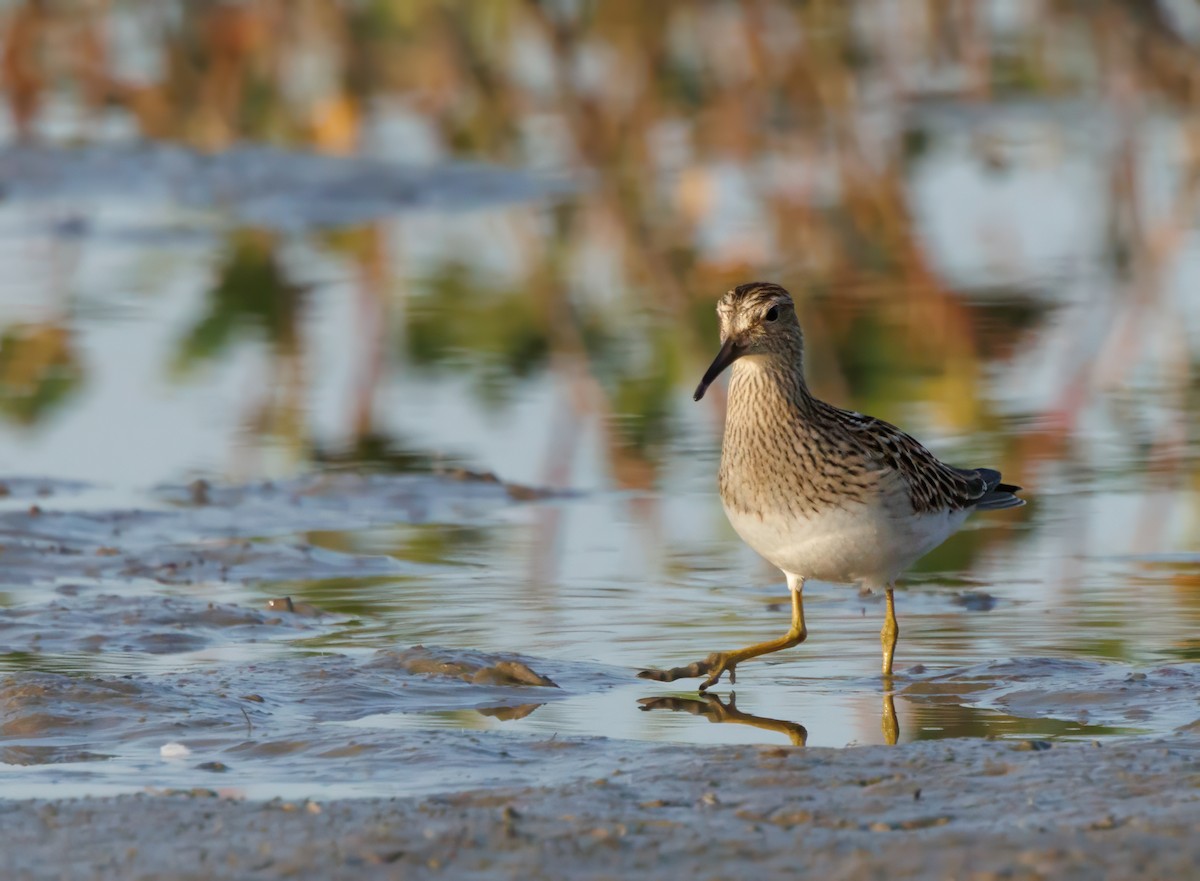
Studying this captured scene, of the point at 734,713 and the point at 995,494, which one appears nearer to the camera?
the point at 734,713

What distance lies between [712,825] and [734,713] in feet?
4.64

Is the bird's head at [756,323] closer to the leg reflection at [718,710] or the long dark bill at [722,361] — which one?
the long dark bill at [722,361]

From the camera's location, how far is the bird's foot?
6648 mm

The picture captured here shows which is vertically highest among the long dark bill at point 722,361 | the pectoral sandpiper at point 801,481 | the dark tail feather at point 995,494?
the long dark bill at point 722,361

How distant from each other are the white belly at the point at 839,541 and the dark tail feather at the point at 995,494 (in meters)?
0.76

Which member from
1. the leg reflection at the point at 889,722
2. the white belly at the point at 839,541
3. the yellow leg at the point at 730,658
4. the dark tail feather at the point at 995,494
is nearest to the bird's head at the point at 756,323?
the white belly at the point at 839,541

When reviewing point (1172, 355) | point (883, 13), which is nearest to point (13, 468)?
point (1172, 355)

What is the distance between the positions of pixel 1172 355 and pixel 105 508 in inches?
226

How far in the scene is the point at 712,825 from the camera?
5.04m

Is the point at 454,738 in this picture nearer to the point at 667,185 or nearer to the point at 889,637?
the point at 889,637

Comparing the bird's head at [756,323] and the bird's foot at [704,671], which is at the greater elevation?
the bird's head at [756,323]

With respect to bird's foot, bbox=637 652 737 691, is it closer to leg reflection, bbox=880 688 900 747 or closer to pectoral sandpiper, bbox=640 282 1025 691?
pectoral sandpiper, bbox=640 282 1025 691

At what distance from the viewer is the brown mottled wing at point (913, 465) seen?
7012mm

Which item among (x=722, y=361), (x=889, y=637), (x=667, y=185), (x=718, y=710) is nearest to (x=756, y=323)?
(x=722, y=361)
